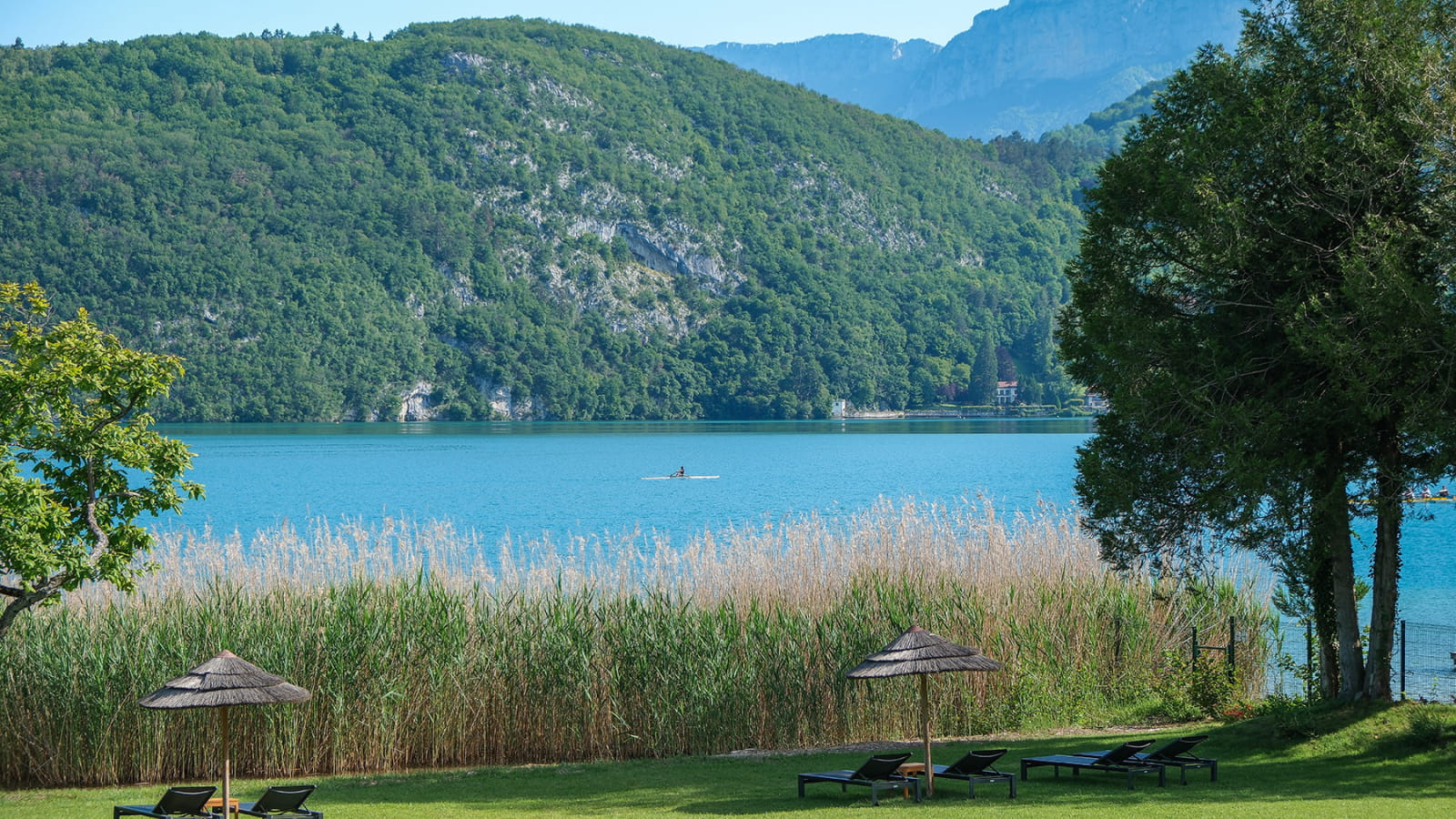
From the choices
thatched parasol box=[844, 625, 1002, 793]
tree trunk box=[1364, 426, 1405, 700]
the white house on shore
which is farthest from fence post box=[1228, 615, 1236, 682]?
the white house on shore

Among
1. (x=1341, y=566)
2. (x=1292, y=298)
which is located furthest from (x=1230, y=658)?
(x=1292, y=298)

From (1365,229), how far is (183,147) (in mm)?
149957

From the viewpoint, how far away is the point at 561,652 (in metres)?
13.0

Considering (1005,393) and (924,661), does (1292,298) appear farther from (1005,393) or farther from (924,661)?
(1005,393)

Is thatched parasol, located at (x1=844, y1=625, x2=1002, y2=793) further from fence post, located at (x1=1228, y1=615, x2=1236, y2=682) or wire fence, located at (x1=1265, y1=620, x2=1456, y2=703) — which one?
fence post, located at (x1=1228, y1=615, x2=1236, y2=682)

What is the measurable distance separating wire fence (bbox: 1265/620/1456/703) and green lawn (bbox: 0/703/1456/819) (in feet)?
4.05

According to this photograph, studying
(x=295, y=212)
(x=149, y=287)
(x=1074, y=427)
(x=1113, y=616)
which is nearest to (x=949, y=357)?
(x=1074, y=427)

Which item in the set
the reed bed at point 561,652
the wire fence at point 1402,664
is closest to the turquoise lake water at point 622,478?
the wire fence at point 1402,664

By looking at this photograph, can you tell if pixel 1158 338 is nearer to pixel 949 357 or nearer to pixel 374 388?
pixel 374 388

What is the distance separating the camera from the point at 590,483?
65250 mm

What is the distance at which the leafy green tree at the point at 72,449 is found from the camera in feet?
33.4

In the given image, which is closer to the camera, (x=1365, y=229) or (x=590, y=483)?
(x=1365, y=229)

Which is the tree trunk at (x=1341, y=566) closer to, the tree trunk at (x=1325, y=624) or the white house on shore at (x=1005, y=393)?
the tree trunk at (x=1325, y=624)

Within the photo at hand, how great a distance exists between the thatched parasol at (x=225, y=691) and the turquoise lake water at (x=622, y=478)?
8.41 meters
